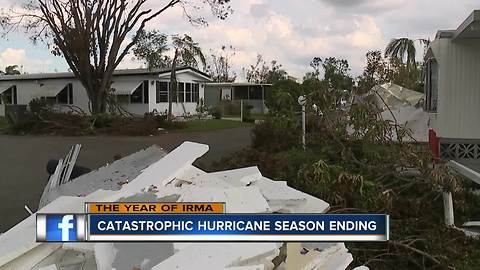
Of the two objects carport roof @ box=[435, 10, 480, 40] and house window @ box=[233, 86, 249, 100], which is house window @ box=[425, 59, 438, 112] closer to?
carport roof @ box=[435, 10, 480, 40]

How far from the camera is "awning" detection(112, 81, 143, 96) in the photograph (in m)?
26.6

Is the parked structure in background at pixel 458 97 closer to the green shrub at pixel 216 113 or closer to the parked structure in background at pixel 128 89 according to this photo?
the parked structure in background at pixel 128 89

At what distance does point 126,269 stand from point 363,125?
4.29 meters

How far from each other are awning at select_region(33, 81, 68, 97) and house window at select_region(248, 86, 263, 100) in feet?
50.8

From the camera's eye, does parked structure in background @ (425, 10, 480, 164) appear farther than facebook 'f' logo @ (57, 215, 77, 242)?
Yes

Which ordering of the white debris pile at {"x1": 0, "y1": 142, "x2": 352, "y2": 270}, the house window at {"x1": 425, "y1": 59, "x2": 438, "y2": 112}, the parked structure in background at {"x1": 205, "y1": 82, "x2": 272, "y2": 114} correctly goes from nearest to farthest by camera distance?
the white debris pile at {"x1": 0, "y1": 142, "x2": 352, "y2": 270} → the house window at {"x1": 425, "y1": 59, "x2": 438, "y2": 112} → the parked structure in background at {"x1": 205, "y1": 82, "x2": 272, "y2": 114}

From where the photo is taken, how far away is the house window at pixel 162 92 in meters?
28.0

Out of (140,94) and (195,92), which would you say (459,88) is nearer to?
(140,94)

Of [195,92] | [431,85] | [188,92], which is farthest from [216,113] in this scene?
[431,85]

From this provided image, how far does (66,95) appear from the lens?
29.5 metres

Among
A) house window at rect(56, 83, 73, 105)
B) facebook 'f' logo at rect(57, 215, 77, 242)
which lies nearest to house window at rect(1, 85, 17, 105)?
house window at rect(56, 83, 73, 105)

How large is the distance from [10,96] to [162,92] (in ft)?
38.7

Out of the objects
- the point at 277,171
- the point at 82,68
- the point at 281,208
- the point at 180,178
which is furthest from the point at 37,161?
the point at 82,68

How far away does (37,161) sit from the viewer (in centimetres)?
1151
